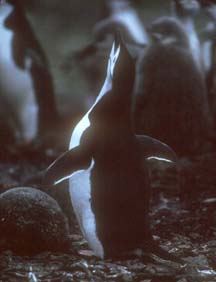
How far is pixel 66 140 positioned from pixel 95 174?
3.16 m

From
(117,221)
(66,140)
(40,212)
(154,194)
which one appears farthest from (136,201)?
(66,140)

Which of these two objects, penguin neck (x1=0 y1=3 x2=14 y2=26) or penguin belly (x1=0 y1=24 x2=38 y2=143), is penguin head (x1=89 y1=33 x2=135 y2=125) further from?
penguin neck (x1=0 y1=3 x2=14 y2=26)

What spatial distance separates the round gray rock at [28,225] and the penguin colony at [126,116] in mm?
154

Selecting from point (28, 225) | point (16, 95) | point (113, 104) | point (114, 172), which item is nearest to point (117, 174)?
point (114, 172)

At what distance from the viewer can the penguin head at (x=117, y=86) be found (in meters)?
3.63

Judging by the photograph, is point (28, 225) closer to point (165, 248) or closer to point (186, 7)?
point (165, 248)

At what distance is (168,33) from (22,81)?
4.87 feet

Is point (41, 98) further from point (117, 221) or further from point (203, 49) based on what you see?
point (117, 221)

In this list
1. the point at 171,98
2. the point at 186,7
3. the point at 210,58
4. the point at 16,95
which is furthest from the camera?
the point at 186,7

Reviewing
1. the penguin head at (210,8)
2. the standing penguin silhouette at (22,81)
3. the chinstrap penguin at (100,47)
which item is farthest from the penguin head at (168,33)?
the penguin head at (210,8)

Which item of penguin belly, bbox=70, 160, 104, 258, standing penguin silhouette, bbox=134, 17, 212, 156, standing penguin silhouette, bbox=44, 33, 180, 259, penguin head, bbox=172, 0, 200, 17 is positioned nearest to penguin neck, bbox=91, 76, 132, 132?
standing penguin silhouette, bbox=44, 33, 180, 259

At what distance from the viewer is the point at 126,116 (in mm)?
3744

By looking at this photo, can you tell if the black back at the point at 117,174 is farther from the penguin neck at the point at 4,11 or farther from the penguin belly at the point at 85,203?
the penguin neck at the point at 4,11

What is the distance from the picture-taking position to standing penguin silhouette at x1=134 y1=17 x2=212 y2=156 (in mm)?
6066
